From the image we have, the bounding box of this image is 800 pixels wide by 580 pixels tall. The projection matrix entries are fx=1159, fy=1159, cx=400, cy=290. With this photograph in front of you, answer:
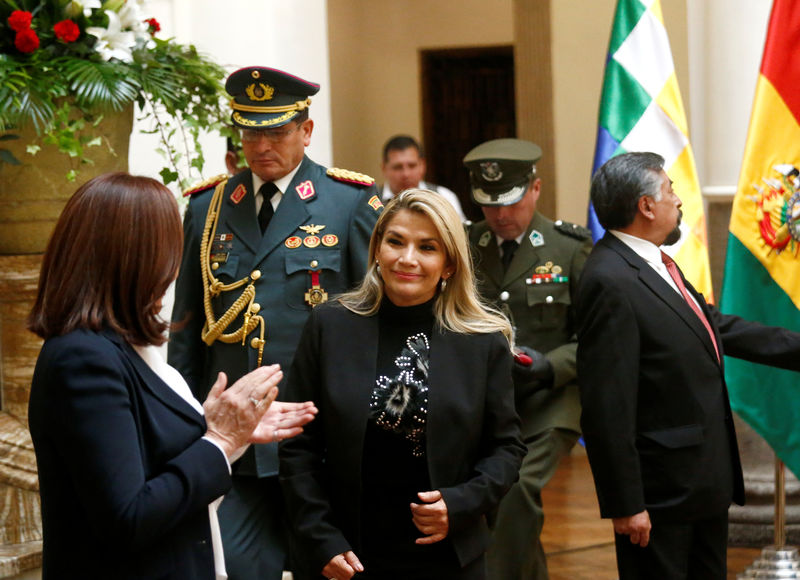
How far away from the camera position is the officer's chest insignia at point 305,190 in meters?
3.01

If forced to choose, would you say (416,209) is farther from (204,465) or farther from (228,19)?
(228,19)

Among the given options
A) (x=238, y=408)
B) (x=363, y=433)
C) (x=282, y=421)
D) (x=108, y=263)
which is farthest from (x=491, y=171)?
(x=108, y=263)

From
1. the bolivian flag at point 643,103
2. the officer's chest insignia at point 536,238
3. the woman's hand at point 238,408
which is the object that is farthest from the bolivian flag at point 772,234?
the woman's hand at point 238,408

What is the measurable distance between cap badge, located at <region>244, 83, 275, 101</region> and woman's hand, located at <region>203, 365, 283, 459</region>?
51.1 inches

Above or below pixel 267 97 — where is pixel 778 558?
below

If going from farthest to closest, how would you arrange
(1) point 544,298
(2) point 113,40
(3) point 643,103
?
1. (3) point 643,103
2. (1) point 544,298
3. (2) point 113,40

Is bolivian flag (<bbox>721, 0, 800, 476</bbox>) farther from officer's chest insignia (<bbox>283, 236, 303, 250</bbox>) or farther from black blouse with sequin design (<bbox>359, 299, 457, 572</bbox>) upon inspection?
black blouse with sequin design (<bbox>359, 299, 457, 572</bbox>)

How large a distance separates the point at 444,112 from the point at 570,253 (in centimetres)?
538

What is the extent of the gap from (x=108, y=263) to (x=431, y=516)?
0.82 m

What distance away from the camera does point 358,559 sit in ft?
7.36

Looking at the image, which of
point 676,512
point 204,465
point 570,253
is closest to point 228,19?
point 570,253

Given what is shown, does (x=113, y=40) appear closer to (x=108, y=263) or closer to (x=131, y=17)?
(x=131, y=17)

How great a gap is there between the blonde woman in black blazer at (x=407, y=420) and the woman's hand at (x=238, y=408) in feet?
1.40

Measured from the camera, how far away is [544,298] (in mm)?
3736
